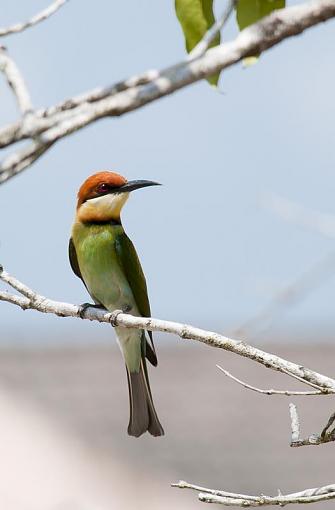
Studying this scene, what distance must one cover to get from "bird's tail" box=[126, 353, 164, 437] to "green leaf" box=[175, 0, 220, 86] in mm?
2582

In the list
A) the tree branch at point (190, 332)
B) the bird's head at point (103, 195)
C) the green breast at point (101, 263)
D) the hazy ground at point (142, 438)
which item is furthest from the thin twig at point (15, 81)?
the hazy ground at point (142, 438)

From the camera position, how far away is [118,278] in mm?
4359

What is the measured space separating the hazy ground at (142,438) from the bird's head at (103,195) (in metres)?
3.05

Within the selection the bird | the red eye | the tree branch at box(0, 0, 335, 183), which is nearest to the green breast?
the bird

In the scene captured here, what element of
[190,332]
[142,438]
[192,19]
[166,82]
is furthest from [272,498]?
[142,438]

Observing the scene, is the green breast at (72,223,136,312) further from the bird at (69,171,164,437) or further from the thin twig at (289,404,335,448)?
the thin twig at (289,404,335,448)

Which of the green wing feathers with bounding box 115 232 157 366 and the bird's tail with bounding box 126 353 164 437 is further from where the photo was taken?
the green wing feathers with bounding box 115 232 157 366

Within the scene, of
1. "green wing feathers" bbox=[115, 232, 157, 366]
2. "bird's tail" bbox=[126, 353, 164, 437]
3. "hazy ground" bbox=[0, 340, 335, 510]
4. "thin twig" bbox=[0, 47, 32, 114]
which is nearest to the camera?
"thin twig" bbox=[0, 47, 32, 114]

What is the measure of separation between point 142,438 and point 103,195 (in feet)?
14.6

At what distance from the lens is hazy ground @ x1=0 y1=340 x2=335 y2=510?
748 cm

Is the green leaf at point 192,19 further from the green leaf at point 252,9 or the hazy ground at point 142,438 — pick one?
the hazy ground at point 142,438

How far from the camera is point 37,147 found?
4.03 ft

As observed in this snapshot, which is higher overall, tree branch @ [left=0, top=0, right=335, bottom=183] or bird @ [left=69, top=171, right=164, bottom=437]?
bird @ [left=69, top=171, right=164, bottom=437]

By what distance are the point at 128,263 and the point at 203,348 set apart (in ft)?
19.6
